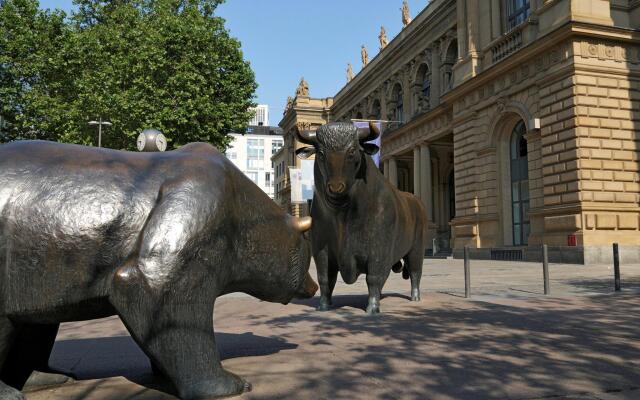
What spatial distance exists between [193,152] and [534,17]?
2162 centimetres

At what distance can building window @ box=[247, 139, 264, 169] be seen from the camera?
92312 millimetres

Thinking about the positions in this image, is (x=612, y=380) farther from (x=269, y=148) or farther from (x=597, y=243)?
(x=269, y=148)

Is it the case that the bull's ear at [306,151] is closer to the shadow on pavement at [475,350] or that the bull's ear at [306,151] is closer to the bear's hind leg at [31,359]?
the shadow on pavement at [475,350]

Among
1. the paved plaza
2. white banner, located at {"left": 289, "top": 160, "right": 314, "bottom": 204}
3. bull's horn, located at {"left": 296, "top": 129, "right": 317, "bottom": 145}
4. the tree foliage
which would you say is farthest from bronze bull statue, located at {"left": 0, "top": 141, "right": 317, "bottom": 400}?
the tree foliage

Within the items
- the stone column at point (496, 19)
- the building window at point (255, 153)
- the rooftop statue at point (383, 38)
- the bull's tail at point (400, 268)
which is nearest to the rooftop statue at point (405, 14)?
the rooftop statue at point (383, 38)

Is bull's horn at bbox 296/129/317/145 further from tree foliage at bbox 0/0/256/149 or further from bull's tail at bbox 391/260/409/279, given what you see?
tree foliage at bbox 0/0/256/149

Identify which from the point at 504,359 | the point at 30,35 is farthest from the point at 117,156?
the point at 30,35

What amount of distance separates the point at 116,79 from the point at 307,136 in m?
18.3

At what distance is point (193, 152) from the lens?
2998mm

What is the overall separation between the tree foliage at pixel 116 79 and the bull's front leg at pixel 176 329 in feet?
64.1

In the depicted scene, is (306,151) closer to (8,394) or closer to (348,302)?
(348,302)

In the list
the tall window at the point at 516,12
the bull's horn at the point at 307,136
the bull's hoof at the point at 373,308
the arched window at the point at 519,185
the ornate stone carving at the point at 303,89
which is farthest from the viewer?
the ornate stone carving at the point at 303,89

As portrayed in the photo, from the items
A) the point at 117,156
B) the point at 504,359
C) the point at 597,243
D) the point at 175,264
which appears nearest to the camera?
the point at 175,264

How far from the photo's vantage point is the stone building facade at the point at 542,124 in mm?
18359
